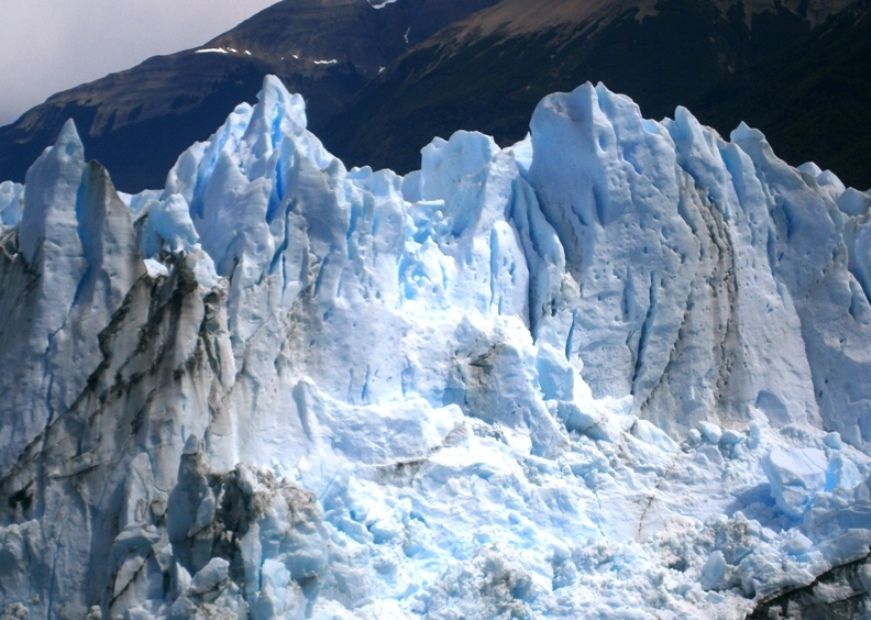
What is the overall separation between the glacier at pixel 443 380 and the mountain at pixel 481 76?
79.5ft

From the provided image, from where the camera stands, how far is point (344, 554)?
15359mm

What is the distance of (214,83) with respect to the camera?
189 ft

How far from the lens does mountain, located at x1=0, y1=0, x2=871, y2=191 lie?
1850 inches

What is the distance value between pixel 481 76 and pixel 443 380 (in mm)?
38296

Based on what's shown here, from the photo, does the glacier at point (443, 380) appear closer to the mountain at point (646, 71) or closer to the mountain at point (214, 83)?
the mountain at point (646, 71)

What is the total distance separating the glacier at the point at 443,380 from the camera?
15.3 m

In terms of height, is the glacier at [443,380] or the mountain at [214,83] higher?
the mountain at [214,83]

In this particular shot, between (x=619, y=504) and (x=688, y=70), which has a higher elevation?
(x=688, y=70)

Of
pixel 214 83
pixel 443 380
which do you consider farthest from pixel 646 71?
pixel 443 380

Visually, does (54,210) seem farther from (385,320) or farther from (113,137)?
(113,137)

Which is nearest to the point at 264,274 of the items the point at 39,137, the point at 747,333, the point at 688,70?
the point at 747,333

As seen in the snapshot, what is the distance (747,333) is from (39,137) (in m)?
42.9

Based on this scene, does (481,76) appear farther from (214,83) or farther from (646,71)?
(214,83)

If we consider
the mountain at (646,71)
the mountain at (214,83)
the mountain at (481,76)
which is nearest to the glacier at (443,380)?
the mountain at (646,71)
